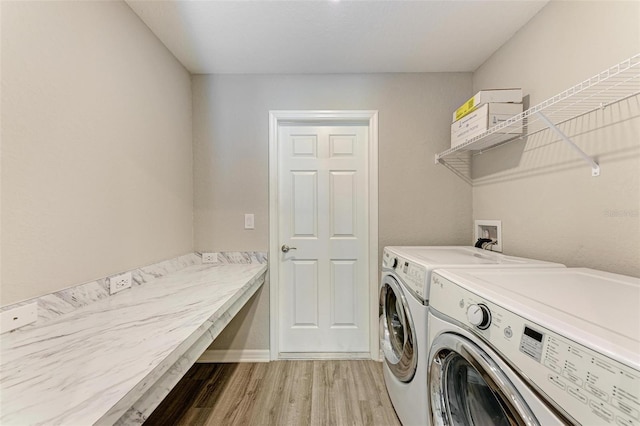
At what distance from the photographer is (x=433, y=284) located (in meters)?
1.06

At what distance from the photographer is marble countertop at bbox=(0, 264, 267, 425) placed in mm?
548

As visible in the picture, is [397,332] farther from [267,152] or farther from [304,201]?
[267,152]

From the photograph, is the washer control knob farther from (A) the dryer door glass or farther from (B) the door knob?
(B) the door knob

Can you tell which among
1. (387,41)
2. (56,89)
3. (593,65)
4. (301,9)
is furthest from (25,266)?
(593,65)

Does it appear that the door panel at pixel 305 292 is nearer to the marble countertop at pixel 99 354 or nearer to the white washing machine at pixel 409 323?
the white washing machine at pixel 409 323

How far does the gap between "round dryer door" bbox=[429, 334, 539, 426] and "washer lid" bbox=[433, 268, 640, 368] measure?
17 centimetres

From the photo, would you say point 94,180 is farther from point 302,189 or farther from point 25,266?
point 302,189

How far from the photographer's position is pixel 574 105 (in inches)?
47.1

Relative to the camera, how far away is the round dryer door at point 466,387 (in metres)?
0.66

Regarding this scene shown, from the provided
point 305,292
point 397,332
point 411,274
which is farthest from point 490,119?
point 305,292

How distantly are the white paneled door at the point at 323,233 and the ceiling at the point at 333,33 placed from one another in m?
0.52

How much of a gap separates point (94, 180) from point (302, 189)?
4.37 ft

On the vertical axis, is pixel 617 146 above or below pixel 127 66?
below

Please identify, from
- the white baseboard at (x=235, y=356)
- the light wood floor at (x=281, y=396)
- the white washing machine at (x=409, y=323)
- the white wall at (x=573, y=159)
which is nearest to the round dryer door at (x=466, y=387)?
the white washing machine at (x=409, y=323)
